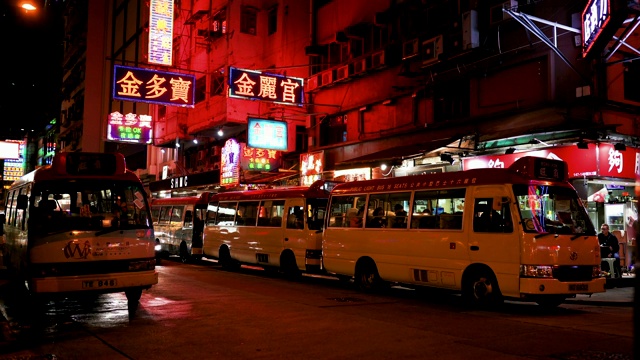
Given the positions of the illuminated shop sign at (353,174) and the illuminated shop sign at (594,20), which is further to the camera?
the illuminated shop sign at (353,174)

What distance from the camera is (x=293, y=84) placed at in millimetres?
22891

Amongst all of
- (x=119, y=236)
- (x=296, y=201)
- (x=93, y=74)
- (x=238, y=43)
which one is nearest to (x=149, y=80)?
(x=296, y=201)

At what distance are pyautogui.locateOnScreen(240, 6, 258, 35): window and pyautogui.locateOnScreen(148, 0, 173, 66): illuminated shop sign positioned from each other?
12.9ft

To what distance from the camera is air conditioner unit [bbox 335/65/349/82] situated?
81.2 feet

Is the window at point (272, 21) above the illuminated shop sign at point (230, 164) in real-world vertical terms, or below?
above

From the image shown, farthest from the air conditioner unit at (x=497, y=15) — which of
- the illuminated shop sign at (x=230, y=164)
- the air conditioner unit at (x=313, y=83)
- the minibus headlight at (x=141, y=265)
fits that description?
the illuminated shop sign at (x=230, y=164)

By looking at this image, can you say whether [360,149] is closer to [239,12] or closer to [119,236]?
[239,12]

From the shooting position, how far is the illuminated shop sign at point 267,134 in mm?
25359

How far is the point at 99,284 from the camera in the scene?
9.45m

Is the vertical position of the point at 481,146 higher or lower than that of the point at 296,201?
higher

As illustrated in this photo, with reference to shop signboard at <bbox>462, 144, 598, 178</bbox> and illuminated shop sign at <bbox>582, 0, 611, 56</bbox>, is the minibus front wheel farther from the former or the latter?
illuminated shop sign at <bbox>582, 0, 611, 56</bbox>

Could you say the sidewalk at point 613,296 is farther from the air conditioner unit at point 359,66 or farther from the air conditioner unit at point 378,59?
the air conditioner unit at point 359,66

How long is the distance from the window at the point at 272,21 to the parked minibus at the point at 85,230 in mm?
21740

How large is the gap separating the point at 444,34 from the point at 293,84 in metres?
6.39
